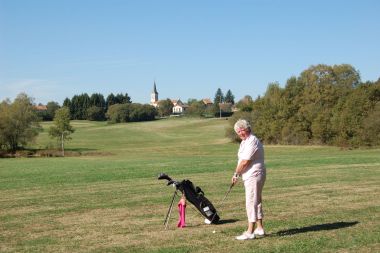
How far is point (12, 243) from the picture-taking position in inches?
380

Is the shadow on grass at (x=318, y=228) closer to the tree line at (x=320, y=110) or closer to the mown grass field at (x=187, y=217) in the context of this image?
the mown grass field at (x=187, y=217)

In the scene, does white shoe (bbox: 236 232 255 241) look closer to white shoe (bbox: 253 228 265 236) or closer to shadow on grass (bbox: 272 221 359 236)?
white shoe (bbox: 253 228 265 236)

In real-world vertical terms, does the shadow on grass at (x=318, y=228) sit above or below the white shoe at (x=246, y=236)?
below

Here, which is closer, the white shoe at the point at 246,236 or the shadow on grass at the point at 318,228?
the white shoe at the point at 246,236

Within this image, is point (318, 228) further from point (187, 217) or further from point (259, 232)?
point (187, 217)

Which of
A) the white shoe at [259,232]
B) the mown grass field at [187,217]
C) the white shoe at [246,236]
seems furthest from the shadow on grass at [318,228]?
the white shoe at [246,236]

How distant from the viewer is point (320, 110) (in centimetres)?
7569

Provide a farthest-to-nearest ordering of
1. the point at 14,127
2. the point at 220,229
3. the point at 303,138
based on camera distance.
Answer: the point at 14,127
the point at 303,138
the point at 220,229

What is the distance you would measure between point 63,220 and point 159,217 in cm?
239

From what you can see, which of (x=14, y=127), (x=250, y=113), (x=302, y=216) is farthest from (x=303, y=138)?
(x=302, y=216)

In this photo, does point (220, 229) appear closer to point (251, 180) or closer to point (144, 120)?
point (251, 180)

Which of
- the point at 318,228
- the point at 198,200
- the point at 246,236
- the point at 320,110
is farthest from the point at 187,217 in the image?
the point at 320,110

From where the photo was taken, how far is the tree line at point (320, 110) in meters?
66.0

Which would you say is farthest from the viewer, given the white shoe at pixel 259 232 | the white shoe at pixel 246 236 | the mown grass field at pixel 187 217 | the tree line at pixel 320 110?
the tree line at pixel 320 110
